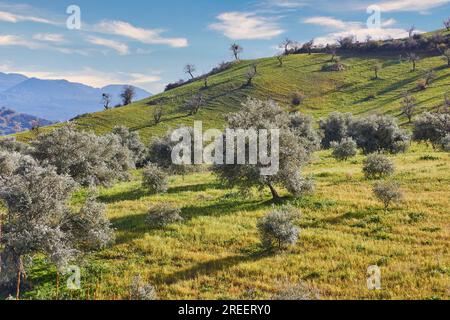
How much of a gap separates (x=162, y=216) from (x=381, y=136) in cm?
5340

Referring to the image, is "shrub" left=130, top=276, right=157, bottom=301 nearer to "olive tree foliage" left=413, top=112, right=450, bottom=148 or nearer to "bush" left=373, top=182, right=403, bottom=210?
"bush" left=373, top=182, right=403, bottom=210

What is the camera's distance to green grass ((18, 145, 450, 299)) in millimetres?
20578

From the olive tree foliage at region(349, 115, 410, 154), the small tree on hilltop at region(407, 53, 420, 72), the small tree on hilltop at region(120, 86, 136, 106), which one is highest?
the small tree on hilltop at region(407, 53, 420, 72)

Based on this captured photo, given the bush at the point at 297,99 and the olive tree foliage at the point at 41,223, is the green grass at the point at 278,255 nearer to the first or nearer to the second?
the olive tree foliage at the point at 41,223

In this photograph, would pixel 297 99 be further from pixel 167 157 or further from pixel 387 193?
pixel 387 193

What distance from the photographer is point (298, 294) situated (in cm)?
1728

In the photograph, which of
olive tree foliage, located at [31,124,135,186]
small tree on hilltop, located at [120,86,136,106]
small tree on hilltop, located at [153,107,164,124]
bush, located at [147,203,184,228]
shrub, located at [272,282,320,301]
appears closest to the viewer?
shrub, located at [272,282,320,301]

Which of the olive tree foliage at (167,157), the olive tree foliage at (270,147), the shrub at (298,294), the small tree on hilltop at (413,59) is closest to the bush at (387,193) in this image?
the olive tree foliage at (270,147)

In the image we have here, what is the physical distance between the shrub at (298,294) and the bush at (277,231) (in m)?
5.92

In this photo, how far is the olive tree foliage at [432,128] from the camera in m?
72.6

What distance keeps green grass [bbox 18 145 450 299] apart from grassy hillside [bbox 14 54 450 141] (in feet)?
310

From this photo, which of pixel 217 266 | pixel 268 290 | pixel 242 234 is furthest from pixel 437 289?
pixel 242 234

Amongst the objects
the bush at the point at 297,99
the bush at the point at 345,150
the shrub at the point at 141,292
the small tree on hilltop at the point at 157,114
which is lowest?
the shrub at the point at 141,292

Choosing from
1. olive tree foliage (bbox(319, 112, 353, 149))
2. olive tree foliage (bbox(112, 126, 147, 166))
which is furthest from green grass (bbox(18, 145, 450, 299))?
olive tree foliage (bbox(112, 126, 147, 166))
